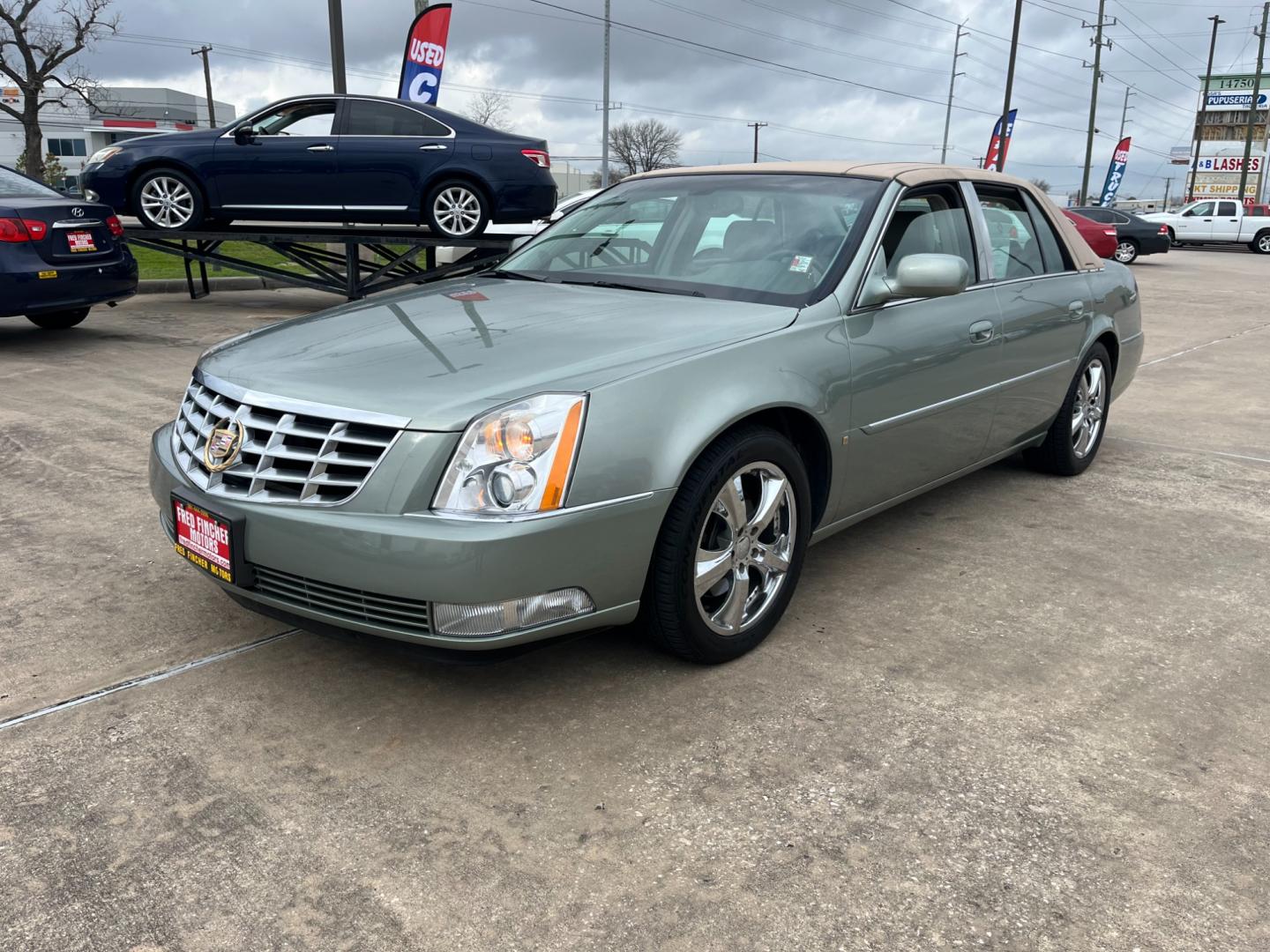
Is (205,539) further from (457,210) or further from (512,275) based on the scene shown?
(457,210)

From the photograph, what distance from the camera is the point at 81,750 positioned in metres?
2.58

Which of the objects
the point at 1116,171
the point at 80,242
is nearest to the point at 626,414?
the point at 80,242

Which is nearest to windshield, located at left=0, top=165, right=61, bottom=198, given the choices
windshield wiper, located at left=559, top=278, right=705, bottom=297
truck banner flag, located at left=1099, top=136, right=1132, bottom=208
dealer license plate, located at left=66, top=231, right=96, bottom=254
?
dealer license plate, located at left=66, top=231, right=96, bottom=254

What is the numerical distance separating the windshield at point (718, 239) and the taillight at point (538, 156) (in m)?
6.48

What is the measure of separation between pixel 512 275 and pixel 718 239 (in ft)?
2.79

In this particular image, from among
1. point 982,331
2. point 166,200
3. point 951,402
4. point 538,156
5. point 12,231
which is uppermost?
point 538,156

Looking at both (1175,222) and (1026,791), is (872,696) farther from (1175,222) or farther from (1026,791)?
(1175,222)

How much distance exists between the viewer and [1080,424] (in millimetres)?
5195

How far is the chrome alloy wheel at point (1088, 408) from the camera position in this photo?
5.14 metres

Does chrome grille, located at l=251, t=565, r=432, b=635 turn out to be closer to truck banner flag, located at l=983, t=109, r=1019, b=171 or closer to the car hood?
the car hood

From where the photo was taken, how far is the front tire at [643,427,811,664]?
281cm

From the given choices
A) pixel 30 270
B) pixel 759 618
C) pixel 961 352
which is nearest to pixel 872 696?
pixel 759 618

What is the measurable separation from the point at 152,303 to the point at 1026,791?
11382 mm

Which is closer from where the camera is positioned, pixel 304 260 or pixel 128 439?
pixel 128 439
